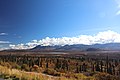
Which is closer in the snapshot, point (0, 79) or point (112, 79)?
point (0, 79)

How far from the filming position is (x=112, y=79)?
3856cm

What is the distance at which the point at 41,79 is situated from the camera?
16625 millimetres

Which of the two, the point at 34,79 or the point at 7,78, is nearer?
the point at 34,79

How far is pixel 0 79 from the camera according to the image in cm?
1714

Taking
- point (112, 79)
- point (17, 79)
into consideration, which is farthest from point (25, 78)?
point (112, 79)

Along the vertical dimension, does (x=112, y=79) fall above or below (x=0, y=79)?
below

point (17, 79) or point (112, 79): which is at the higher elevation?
point (17, 79)

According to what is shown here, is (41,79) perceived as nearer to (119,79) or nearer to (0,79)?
(0,79)

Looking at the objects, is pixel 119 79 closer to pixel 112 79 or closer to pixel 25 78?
pixel 112 79

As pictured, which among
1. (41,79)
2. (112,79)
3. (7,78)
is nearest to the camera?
(41,79)

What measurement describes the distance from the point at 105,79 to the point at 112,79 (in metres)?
1.34

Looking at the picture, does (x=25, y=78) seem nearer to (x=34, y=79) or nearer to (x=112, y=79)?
(x=34, y=79)

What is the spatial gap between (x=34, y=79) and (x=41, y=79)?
541 mm

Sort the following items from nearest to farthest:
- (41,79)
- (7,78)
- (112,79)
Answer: (41,79), (7,78), (112,79)
